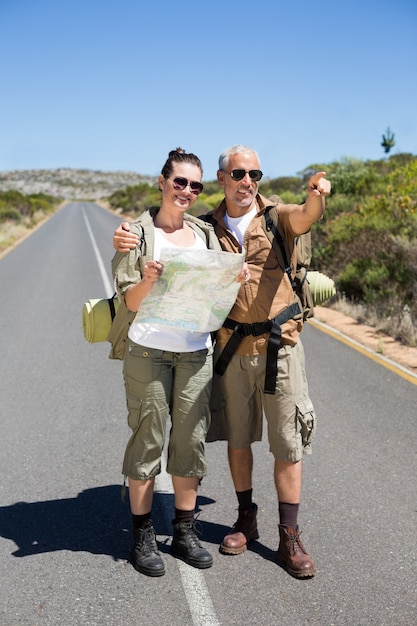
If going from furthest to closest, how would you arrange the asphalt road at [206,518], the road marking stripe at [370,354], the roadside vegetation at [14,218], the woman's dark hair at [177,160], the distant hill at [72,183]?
the distant hill at [72,183], the roadside vegetation at [14,218], the road marking stripe at [370,354], the woman's dark hair at [177,160], the asphalt road at [206,518]

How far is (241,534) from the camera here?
3.81 m

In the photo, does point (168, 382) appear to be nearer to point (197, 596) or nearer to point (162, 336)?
point (162, 336)

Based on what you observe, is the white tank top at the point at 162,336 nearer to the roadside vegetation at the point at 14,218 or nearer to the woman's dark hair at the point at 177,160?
the woman's dark hair at the point at 177,160

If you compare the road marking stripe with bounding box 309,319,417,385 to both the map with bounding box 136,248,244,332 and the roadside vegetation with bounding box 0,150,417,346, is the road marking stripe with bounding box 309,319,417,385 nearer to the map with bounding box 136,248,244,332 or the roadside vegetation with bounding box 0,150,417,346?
the roadside vegetation with bounding box 0,150,417,346

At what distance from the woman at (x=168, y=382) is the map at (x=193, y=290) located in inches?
3.2

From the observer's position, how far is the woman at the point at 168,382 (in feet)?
11.2

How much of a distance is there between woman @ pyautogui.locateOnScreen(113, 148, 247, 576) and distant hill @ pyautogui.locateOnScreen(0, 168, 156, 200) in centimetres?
13656

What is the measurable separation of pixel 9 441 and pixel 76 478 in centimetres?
101

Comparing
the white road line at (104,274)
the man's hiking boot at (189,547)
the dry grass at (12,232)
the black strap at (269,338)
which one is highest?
the black strap at (269,338)

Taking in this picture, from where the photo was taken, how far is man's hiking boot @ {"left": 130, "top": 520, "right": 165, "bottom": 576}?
3.51m

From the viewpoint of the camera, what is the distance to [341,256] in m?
13.7

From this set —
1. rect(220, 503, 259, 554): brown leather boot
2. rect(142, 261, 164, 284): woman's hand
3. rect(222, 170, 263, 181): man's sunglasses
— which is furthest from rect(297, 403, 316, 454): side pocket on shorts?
rect(222, 170, 263, 181): man's sunglasses

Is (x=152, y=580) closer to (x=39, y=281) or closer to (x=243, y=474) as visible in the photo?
(x=243, y=474)

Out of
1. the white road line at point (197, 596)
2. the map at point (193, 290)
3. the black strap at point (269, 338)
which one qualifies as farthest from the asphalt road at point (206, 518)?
the map at point (193, 290)
